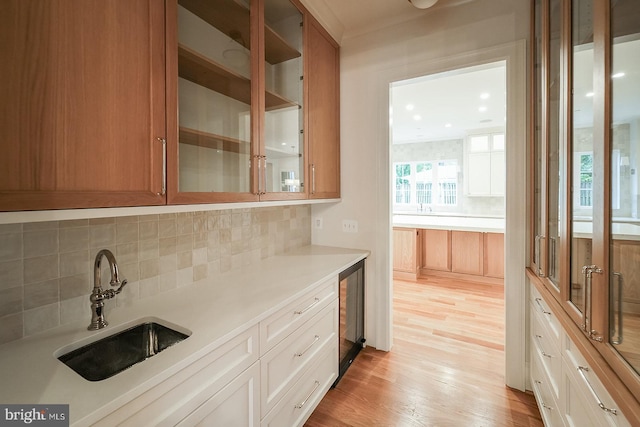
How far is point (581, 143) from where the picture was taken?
1.06 m

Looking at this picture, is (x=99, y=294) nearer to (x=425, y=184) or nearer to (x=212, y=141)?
(x=212, y=141)

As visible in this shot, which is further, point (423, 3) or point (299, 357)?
point (423, 3)

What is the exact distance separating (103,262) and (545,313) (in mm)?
2164

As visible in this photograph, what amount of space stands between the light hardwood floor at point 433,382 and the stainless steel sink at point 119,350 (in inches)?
41.1

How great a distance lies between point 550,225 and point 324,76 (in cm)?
179

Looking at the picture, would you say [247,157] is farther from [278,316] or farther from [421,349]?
[421,349]

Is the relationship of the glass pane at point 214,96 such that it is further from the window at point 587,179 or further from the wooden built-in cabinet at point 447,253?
the wooden built-in cabinet at point 447,253

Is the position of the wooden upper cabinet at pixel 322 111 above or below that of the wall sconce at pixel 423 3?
below

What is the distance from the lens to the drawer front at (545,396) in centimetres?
130

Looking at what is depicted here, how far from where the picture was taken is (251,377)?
116 cm

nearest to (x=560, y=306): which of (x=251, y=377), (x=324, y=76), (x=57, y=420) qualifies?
(x=251, y=377)

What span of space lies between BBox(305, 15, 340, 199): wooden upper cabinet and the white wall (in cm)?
9

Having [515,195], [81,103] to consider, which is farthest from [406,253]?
[81,103]

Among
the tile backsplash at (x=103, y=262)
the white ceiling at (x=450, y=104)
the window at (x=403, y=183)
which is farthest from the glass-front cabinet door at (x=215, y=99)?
the window at (x=403, y=183)
